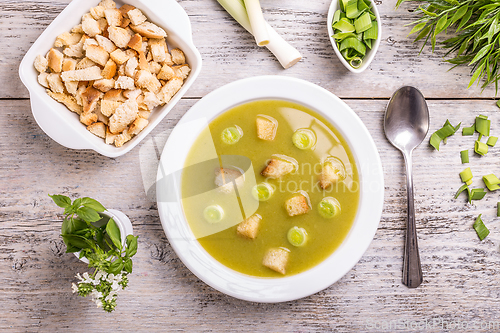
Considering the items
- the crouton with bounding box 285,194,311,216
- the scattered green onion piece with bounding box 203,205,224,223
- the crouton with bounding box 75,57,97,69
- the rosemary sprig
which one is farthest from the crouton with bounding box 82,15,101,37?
the rosemary sprig

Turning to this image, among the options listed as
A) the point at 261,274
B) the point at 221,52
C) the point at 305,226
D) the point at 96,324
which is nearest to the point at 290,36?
the point at 221,52

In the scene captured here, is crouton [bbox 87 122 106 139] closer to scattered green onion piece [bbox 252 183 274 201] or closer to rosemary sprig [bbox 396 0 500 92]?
scattered green onion piece [bbox 252 183 274 201]

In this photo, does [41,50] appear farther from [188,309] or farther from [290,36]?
[188,309]

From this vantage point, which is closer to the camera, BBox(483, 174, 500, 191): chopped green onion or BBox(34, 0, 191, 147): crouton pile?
BBox(34, 0, 191, 147): crouton pile

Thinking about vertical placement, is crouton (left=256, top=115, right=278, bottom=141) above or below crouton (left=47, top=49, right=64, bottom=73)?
below

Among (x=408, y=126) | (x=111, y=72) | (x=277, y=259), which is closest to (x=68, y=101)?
(x=111, y=72)

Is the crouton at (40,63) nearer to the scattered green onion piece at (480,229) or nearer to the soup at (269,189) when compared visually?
the soup at (269,189)

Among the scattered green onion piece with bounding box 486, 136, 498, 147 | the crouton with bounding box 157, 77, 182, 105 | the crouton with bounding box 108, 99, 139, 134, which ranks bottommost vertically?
the scattered green onion piece with bounding box 486, 136, 498, 147
